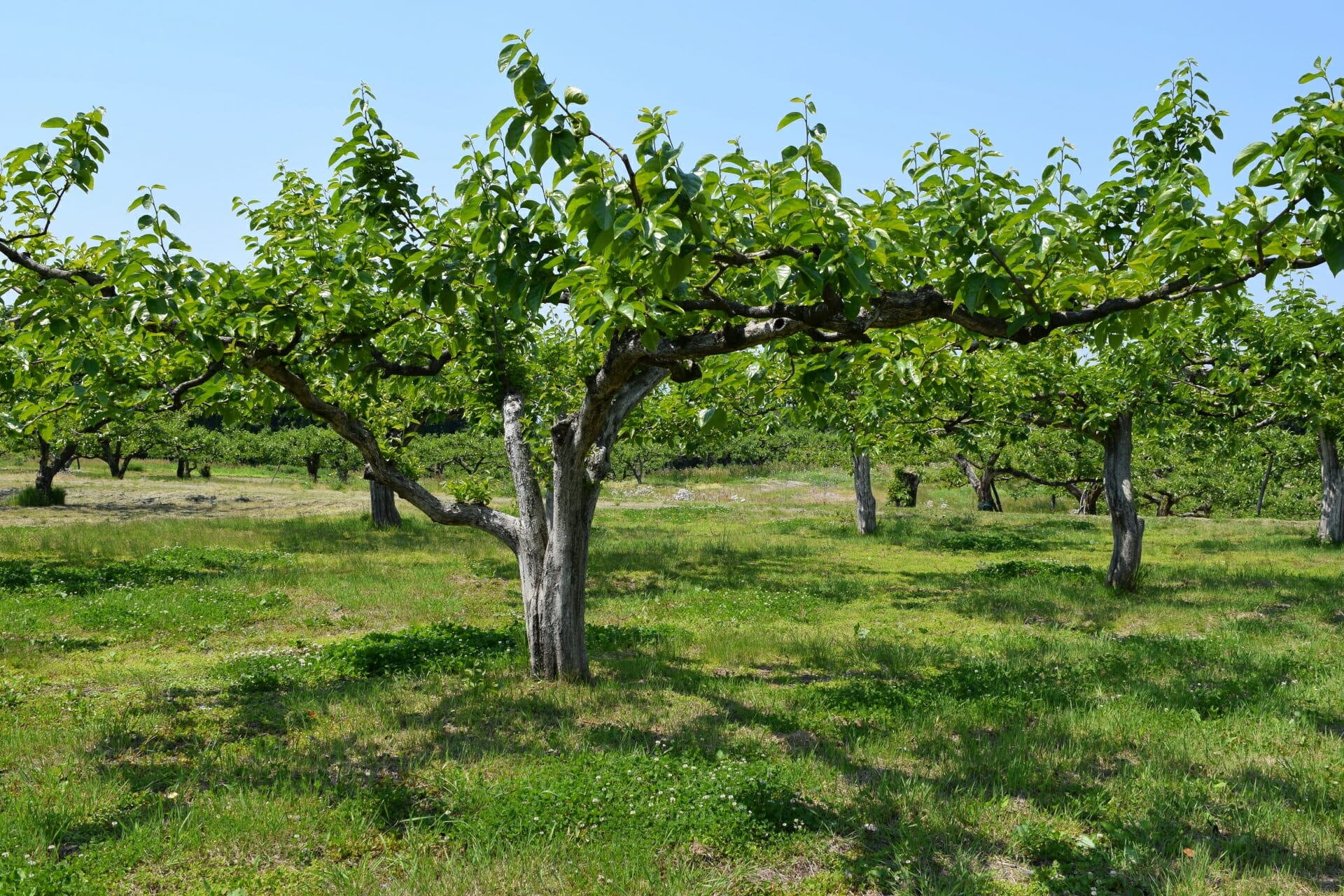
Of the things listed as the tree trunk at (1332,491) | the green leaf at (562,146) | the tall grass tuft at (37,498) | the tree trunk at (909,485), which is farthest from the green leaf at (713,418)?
the tree trunk at (909,485)

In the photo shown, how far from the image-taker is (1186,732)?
729 centimetres

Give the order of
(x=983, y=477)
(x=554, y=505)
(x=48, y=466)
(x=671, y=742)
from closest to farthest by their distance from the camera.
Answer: (x=671, y=742) → (x=554, y=505) → (x=48, y=466) → (x=983, y=477)

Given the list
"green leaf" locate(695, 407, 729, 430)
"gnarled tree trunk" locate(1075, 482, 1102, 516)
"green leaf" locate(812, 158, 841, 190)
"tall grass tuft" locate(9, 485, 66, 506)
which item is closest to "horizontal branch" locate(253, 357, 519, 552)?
"green leaf" locate(695, 407, 729, 430)

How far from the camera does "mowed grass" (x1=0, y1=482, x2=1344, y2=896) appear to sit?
16.1ft

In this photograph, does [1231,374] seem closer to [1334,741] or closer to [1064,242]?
[1334,741]

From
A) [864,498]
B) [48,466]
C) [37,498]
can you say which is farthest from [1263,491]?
[37,498]

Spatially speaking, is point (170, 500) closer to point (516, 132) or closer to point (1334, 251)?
point (516, 132)

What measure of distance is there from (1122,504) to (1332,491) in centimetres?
1333

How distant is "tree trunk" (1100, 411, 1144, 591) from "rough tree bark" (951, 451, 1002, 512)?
18440 mm

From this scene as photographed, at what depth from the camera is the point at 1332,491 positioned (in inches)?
941

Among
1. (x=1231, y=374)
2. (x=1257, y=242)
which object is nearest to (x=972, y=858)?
(x=1257, y=242)

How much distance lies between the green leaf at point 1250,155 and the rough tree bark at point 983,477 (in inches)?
1244

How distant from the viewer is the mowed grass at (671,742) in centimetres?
491

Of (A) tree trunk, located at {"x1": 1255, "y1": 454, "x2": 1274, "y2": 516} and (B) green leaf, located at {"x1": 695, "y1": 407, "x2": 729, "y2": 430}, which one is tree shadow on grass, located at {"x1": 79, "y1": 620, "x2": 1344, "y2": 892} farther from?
(A) tree trunk, located at {"x1": 1255, "y1": 454, "x2": 1274, "y2": 516}
